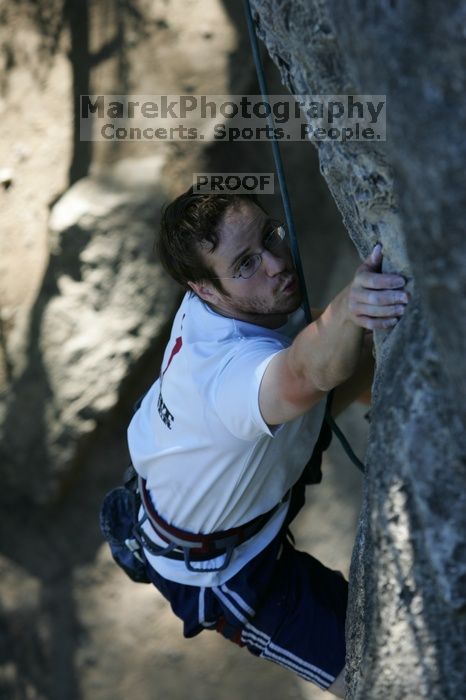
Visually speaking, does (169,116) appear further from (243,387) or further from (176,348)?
(243,387)

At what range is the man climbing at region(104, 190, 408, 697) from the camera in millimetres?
1436

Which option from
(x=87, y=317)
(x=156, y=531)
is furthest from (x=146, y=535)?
(x=87, y=317)

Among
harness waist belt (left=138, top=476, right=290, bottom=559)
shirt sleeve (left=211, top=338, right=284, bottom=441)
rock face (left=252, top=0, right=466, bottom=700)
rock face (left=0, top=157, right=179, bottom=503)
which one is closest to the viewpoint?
rock face (left=252, top=0, right=466, bottom=700)

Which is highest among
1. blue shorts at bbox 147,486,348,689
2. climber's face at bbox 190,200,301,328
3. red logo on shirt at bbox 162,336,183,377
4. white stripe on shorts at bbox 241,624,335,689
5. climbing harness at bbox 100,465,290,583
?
climber's face at bbox 190,200,301,328

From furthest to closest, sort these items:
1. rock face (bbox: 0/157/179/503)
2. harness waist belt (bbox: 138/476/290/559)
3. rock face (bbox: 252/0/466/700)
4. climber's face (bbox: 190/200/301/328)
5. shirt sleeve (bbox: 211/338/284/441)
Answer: rock face (bbox: 0/157/179/503)
harness waist belt (bbox: 138/476/290/559)
climber's face (bbox: 190/200/301/328)
shirt sleeve (bbox: 211/338/284/441)
rock face (bbox: 252/0/466/700)

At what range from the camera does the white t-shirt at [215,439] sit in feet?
4.77

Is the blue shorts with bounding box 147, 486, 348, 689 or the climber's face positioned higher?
the climber's face

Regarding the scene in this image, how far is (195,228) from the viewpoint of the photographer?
62.7 inches

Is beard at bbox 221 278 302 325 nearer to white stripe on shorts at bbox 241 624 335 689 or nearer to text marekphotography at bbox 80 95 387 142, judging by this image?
white stripe on shorts at bbox 241 624 335 689

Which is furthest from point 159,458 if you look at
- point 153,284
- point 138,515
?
point 153,284

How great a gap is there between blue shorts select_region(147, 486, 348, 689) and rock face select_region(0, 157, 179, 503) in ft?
4.84

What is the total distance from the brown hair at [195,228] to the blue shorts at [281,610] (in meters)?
0.51

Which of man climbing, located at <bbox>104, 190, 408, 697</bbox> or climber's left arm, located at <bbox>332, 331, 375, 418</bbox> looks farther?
climber's left arm, located at <bbox>332, 331, 375, 418</bbox>

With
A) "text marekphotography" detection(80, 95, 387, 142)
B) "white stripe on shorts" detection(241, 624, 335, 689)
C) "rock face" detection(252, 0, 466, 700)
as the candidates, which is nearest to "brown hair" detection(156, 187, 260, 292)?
"rock face" detection(252, 0, 466, 700)
